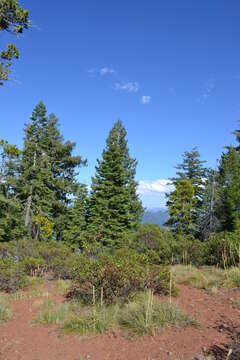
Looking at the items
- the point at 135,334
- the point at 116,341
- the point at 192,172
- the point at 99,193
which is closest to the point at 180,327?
the point at 135,334

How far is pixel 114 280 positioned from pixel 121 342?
164cm

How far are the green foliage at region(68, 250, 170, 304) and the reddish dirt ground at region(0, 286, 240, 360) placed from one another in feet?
3.53

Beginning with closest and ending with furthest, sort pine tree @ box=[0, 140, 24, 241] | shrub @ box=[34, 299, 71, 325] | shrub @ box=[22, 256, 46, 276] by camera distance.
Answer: shrub @ box=[34, 299, 71, 325]
shrub @ box=[22, 256, 46, 276]
pine tree @ box=[0, 140, 24, 241]

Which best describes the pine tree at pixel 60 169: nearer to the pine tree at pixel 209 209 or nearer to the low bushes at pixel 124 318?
the pine tree at pixel 209 209

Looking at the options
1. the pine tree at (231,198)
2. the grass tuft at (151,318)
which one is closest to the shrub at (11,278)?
the grass tuft at (151,318)

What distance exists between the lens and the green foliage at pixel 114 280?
5.39 metres

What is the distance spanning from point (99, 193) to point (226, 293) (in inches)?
Answer: 628

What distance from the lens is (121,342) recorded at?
12.5 ft

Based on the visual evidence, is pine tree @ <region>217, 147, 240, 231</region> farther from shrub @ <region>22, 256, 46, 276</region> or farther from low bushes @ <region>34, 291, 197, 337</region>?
low bushes @ <region>34, 291, 197, 337</region>

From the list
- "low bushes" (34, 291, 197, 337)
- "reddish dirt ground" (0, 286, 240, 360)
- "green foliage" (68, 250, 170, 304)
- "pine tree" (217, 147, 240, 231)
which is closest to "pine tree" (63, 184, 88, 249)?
"pine tree" (217, 147, 240, 231)

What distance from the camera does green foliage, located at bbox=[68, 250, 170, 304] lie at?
539cm

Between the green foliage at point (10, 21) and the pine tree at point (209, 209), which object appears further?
the pine tree at point (209, 209)

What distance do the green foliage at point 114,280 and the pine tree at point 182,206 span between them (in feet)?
54.7

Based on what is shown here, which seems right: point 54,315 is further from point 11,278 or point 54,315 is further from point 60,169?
point 60,169
